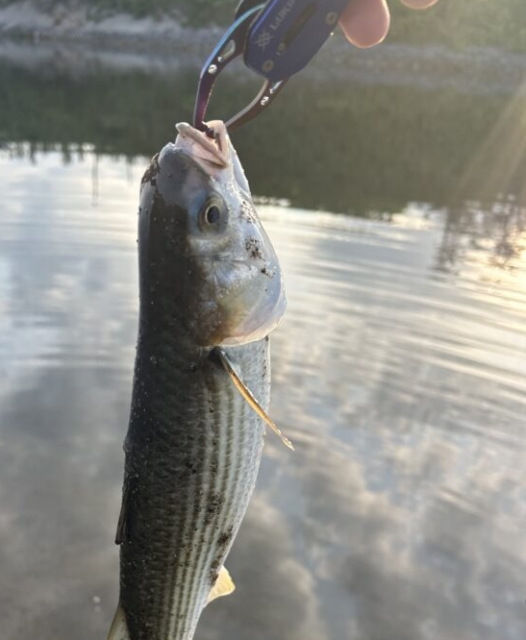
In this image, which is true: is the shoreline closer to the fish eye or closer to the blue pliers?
the blue pliers

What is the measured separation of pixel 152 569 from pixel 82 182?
Result: 15335mm

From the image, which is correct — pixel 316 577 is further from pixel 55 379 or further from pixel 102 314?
pixel 102 314

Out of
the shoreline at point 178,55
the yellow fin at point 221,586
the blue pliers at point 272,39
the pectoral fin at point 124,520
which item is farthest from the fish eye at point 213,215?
the shoreline at point 178,55

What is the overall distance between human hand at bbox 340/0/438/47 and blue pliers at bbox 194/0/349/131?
0.34 metres

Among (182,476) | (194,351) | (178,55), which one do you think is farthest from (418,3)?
(178,55)

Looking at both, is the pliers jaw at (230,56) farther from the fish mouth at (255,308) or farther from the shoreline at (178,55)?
the shoreline at (178,55)

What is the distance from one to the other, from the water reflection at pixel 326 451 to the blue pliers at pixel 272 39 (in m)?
3.44

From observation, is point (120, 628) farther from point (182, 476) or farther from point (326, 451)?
point (326, 451)

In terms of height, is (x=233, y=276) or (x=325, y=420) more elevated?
(x=233, y=276)

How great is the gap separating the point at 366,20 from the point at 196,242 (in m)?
1.49

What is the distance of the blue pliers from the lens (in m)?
2.53

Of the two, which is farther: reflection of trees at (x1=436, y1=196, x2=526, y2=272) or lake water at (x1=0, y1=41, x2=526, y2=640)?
reflection of trees at (x1=436, y1=196, x2=526, y2=272)

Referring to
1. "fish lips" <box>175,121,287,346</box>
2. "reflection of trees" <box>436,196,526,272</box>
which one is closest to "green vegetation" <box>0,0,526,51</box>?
"reflection of trees" <box>436,196,526,272</box>

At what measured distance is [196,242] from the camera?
7.59 feet
